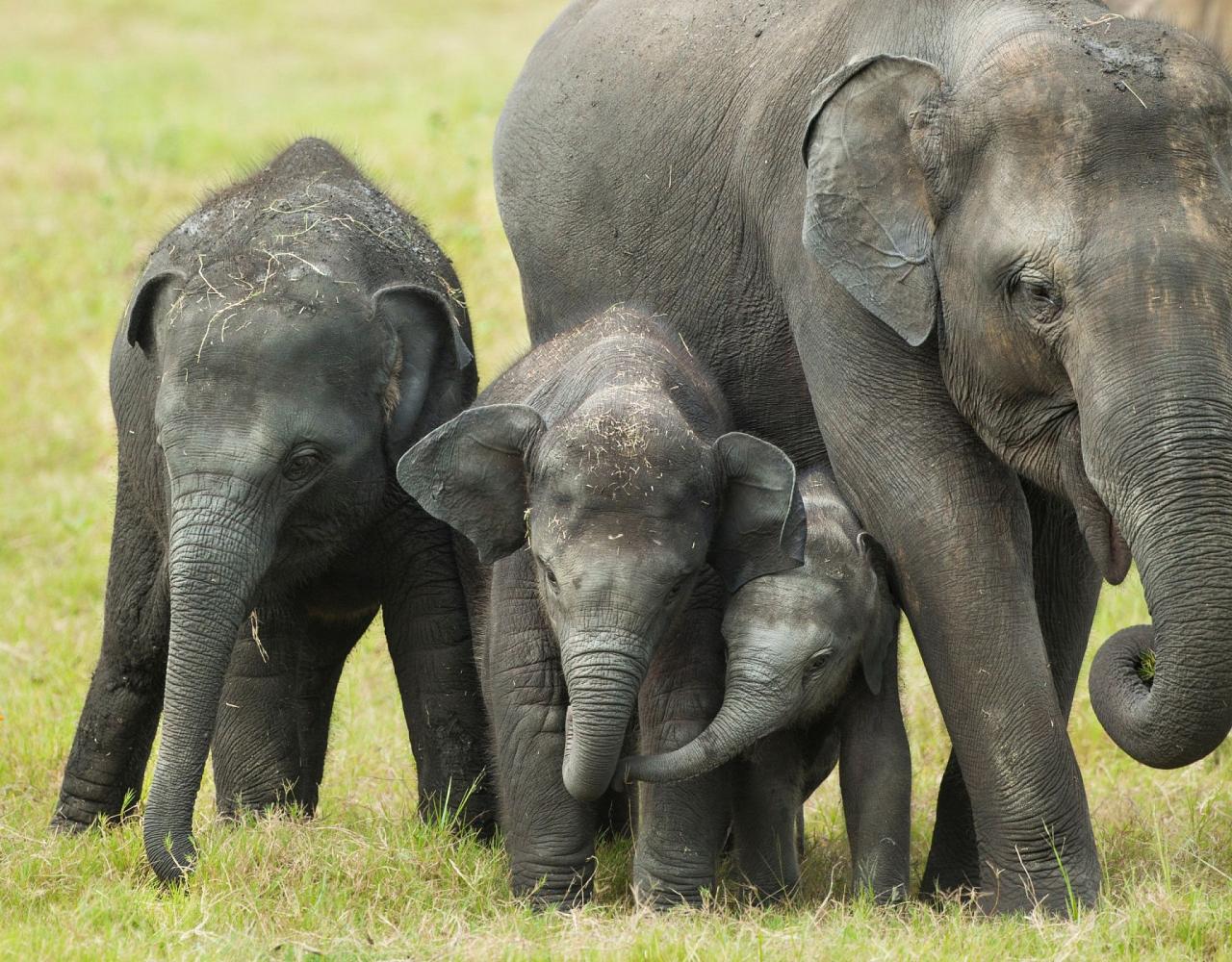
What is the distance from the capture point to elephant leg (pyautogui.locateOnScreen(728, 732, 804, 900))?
540 centimetres

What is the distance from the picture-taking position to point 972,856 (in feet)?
19.3

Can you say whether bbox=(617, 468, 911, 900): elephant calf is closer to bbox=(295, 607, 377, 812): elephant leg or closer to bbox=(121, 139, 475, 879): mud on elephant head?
bbox=(121, 139, 475, 879): mud on elephant head

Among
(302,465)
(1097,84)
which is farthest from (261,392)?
(1097,84)

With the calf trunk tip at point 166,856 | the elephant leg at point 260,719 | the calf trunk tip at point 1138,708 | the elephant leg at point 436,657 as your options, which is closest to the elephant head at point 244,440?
the calf trunk tip at point 166,856

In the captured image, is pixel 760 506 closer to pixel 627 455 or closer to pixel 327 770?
pixel 627 455

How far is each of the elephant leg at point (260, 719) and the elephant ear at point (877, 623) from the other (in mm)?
1903

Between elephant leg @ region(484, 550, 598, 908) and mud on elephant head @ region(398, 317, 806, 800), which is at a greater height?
mud on elephant head @ region(398, 317, 806, 800)

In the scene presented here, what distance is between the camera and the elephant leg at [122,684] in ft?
21.0

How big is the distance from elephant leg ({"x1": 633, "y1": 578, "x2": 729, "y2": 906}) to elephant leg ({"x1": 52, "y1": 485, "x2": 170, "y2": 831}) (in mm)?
1833

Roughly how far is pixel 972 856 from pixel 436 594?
1707 mm

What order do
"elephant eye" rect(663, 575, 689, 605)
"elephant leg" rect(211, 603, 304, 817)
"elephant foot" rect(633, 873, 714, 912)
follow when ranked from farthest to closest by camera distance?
"elephant leg" rect(211, 603, 304, 817) → "elephant foot" rect(633, 873, 714, 912) → "elephant eye" rect(663, 575, 689, 605)

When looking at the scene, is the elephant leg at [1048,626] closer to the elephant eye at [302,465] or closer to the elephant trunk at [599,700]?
the elephant trunk at [599,700]

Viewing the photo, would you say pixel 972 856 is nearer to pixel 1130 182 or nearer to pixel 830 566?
pixel 830 566

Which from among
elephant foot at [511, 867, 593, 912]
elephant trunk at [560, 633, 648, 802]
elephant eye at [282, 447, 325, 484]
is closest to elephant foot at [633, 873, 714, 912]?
elephant foot at [511, 867, 593, 912]
